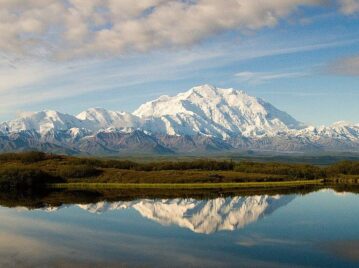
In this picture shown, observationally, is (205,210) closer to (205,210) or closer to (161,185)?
(205,210)

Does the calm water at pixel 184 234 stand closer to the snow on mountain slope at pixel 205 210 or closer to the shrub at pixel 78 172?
the snow on mountain slope at pixel 205 210

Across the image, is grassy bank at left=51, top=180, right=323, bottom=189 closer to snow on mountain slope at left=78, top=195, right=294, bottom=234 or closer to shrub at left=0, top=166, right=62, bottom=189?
shrub at left=0, top=166, right=62, bottom=189

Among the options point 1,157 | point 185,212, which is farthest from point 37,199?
point 1,157

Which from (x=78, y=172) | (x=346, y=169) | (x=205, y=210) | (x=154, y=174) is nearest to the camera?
(x=205, y=210)

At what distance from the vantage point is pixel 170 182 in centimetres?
14700

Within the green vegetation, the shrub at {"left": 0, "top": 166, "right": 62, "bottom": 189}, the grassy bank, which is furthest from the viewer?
the green vegetation

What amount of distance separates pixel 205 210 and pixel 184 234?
24.5 m

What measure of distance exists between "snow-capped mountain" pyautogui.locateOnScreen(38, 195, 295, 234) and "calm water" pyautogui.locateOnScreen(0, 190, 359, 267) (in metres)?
0.16

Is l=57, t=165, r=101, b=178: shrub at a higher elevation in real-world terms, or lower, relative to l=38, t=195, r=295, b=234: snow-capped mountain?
higher

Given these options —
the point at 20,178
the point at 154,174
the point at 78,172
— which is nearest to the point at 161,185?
the point at 154,174

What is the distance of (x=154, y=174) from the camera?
15825 centimetres

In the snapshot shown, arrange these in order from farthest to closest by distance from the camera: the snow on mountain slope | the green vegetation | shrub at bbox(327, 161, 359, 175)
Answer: shrub at bbox(327, 161, 359, 175) → the green vegetation → the snow on mountain slope

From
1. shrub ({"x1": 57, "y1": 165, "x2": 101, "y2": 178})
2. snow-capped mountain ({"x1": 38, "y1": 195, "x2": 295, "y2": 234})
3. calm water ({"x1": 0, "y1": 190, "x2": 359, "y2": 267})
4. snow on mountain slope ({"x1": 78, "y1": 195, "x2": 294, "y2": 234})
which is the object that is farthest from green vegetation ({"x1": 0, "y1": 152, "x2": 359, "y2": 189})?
calm water ({"x1": 0, "y1": 190, "x2": 359, "y2": 267})

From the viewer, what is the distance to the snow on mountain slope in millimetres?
75688
